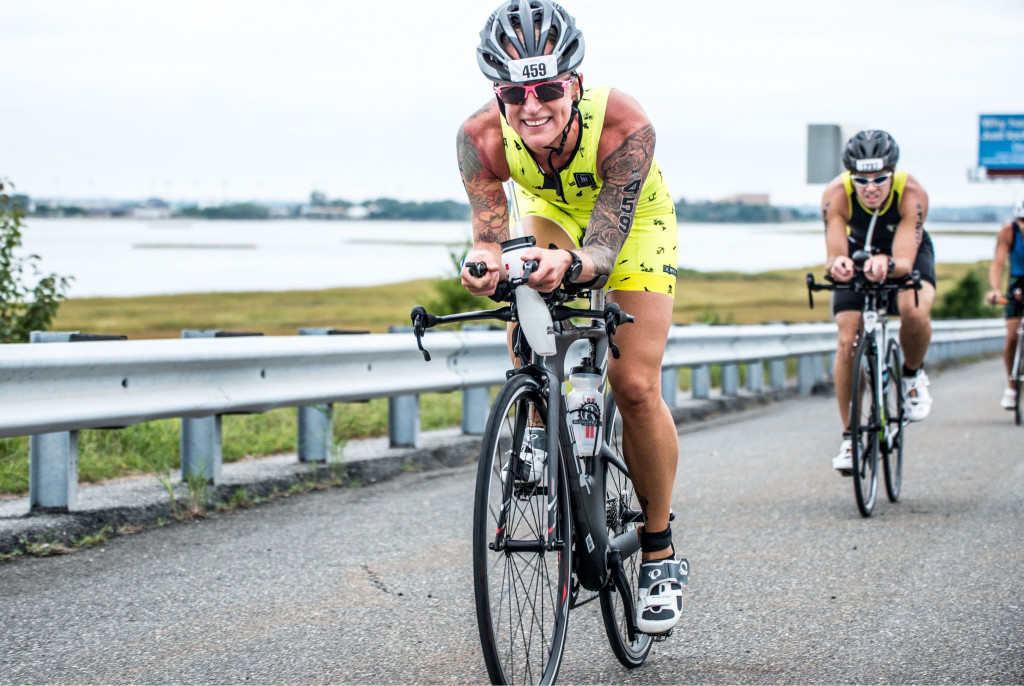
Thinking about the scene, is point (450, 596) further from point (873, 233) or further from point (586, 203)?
point (873, 233)

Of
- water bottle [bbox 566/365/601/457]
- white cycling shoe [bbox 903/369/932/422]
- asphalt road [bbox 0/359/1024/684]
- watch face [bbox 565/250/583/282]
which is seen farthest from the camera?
white cycling shoe [bbox 903/369/932/422]

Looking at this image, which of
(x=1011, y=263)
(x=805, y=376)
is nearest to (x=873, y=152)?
(x=1011, y=263)

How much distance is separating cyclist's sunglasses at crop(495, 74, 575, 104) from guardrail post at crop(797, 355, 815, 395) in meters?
10.9

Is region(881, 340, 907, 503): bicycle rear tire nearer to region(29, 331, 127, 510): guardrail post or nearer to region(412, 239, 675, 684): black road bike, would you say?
region(412, 239, 675, 684): black road bike

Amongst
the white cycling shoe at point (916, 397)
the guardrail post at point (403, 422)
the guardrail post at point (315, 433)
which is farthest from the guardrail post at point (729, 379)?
the guardrail post at point (315, 433)

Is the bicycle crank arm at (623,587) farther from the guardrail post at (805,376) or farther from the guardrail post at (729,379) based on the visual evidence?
the guardrail post at (805,376)

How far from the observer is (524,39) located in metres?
3.28

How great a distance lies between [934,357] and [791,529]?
55.6ft

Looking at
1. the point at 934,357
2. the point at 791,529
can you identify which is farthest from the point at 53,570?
the point at 934,357

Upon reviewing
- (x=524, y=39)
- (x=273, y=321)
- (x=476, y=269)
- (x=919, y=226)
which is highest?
(x=524, y=39)

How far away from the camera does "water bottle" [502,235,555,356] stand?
3.07 metres

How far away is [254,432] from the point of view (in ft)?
27.8

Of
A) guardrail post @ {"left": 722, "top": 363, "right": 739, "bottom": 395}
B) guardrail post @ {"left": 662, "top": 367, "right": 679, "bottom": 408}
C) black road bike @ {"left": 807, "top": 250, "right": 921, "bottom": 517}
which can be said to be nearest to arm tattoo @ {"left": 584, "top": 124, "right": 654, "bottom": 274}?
black road bike @ {"left": 807, "top": 250, "right": 921, "bottom": 517}

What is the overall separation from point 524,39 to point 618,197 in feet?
1.75
